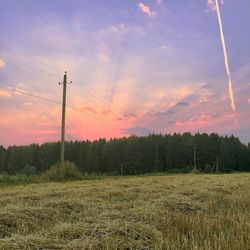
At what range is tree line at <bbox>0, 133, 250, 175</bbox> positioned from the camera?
3925 inches

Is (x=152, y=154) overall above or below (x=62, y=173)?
above

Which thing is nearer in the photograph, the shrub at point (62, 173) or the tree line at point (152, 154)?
the shrub at point (62, 173)

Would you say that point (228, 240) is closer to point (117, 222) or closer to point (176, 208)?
point (117, 222)

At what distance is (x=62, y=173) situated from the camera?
25.0 metres

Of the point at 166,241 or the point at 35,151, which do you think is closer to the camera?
the point at 166,241

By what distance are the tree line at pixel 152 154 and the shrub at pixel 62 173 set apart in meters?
67.9

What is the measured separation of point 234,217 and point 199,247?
7.32 ft

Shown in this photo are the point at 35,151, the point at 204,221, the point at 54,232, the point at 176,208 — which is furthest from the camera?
the point at 35,151

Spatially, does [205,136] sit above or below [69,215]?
above

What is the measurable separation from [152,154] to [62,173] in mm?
77751

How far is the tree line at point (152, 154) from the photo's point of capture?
3925 inches

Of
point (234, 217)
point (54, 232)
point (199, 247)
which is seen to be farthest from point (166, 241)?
point (234, 217)

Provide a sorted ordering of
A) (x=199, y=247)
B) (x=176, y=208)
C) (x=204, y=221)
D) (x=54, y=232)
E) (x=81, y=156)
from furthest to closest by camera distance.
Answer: (x=81, y=156) < (x=176, y=208) < (x=204, y=221) < (x=54, y=232) < (x=199, y=247)

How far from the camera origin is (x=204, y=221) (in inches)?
219
